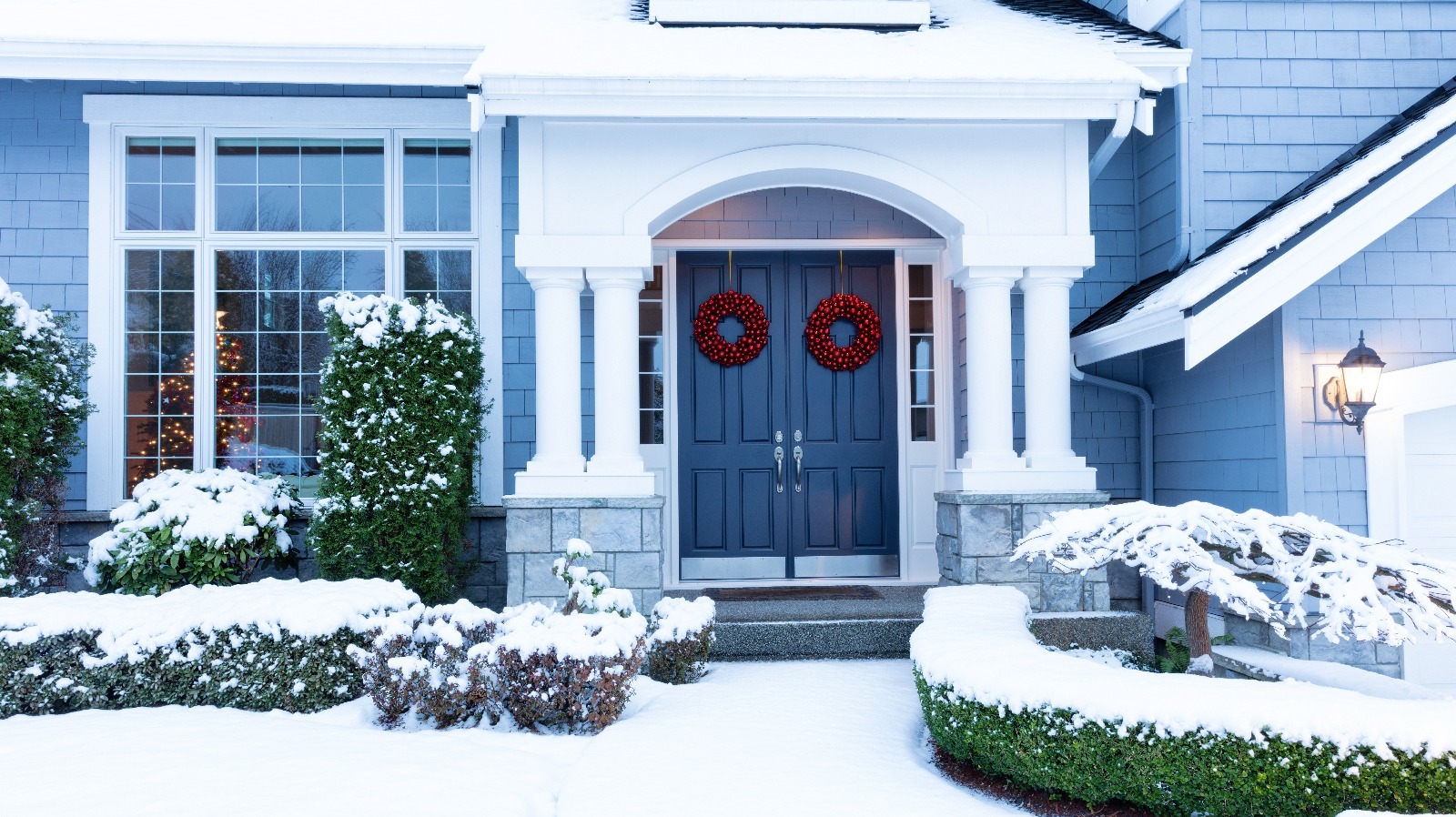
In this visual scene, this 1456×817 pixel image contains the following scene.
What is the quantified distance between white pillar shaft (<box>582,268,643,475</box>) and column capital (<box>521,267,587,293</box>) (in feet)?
0.27

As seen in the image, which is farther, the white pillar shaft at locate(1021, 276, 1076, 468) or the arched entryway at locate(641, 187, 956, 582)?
the arched entryway at locate(641, 187, 956, 582)

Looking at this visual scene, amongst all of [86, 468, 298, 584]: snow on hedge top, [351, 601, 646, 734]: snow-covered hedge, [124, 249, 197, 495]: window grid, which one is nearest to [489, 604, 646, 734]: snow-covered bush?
[351, 601, 646, 734]: snow-covered hedge

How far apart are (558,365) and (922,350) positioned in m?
2.82

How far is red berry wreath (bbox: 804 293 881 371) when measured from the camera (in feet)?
23.8

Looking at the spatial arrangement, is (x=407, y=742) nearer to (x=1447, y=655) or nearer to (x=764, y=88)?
(x=764, y=88)

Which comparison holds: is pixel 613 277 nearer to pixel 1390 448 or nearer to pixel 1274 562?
pixel 1274 562

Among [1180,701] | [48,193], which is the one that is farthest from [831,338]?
[48,193]

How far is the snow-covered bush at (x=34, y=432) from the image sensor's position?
550 cm

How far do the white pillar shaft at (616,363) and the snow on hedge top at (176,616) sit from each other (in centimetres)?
147

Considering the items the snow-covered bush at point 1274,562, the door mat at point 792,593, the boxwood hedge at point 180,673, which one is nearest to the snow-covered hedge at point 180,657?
the boxwood hedge at point 180,673

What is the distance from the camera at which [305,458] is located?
6711 millimetres

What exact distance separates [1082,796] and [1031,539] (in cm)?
113

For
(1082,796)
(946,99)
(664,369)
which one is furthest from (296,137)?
(1082,796)

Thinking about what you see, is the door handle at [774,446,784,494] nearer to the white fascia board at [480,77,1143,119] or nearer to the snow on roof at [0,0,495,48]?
the white fascia board at [480,77,1143,119]
